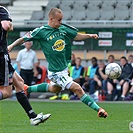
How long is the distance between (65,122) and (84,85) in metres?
10.7

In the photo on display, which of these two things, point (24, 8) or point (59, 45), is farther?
point (24, 8)

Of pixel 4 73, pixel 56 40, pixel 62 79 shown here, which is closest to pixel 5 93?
pixel 4 73

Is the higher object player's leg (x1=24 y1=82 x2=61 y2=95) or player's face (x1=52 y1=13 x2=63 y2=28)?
player's face (x1=52 y1=13 x2=63 y2=28)

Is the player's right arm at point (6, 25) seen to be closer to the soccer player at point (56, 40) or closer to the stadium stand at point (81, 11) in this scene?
the soccer player at point (56, 40)

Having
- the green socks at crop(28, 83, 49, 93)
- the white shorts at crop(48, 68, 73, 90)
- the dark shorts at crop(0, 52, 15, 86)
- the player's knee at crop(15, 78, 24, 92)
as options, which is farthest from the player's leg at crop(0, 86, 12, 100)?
the green socks at crop(28, 83, 49, 93)

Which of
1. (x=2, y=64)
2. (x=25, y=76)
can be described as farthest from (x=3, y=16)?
(x=25, y=76)

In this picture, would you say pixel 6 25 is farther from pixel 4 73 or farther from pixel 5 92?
pixel 5 92

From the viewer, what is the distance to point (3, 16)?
9086 mm

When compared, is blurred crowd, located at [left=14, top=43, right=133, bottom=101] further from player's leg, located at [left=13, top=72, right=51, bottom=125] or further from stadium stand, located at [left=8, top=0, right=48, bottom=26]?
player's leg, located at [left=13, top=72, right=51, bottom=125]

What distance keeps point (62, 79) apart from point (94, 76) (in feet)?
33.2

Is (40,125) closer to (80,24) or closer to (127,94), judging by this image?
(127,94)

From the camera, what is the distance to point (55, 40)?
11523 millimetres

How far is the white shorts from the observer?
447 inches

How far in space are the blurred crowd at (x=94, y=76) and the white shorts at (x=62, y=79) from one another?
9.15m
